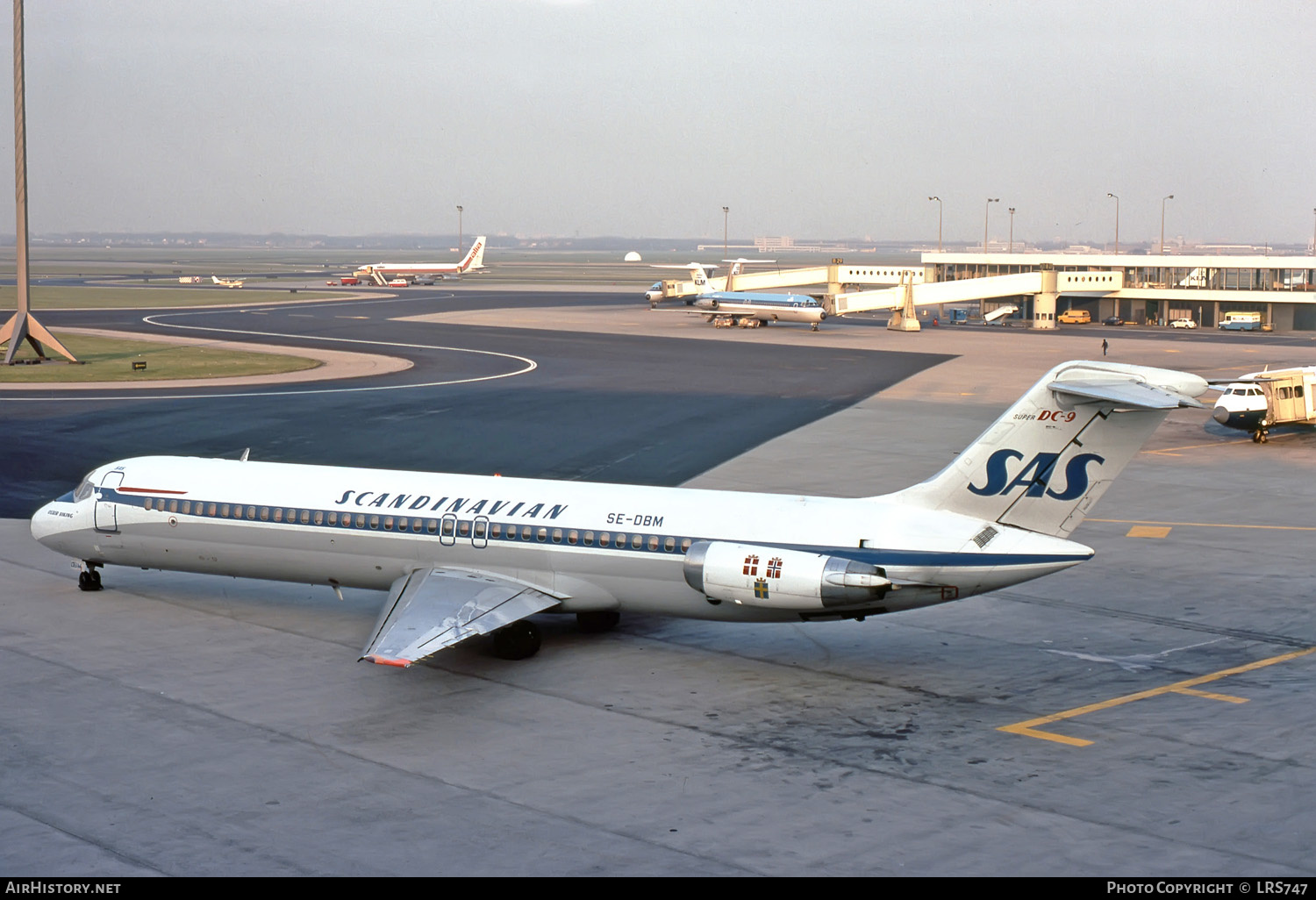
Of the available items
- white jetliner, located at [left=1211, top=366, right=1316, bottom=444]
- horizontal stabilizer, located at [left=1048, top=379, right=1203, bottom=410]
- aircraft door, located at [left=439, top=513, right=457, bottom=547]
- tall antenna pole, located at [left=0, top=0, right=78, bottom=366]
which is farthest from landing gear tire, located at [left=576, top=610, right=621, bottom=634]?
tall antenna pole, located at [left=0, top=0, right=78, bottom=366]

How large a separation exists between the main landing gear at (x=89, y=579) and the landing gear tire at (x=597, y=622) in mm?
10934

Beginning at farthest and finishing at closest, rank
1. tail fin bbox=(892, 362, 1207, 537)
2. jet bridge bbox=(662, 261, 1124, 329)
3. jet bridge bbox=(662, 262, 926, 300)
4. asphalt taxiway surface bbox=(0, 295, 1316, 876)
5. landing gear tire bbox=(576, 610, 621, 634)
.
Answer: jet bridge bbox=(662, 262, 926, 300), jet bridge bbox=(662, 261, 1124, 329), landing gear tire bbox=(576, 610, 621, 634), tail fin bbox=(892, 362, 1207, 537), asphalt taxiway surface bbox=(0, 295, 1316, 876)

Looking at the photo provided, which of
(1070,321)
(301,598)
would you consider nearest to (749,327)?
(1070,321)

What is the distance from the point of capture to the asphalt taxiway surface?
15664 mm

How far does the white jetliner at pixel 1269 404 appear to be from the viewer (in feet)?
163

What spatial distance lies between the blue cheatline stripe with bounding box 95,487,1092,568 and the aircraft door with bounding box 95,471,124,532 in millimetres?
108

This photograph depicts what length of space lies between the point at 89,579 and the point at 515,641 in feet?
35.4

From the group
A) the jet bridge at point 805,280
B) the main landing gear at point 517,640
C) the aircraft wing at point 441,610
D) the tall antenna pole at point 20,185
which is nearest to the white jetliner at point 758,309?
the jet bridge at point 805,280

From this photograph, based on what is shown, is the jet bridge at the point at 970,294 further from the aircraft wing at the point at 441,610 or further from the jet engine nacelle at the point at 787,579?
the jet engine nacelle at the point at 787,579

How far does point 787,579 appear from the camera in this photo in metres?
21.0

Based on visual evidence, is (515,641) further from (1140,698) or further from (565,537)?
(1140,698)

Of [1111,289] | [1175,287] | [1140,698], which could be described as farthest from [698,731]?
[1175,287]

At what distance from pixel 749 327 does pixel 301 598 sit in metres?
85.4

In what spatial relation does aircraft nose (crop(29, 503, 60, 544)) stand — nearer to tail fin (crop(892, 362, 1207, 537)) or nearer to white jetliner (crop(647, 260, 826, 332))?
tail fin (crop(892, 362, 1207, 537))
